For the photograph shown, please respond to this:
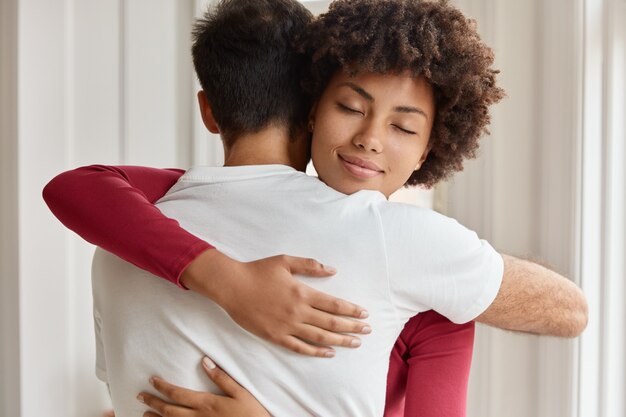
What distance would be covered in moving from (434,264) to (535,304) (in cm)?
21

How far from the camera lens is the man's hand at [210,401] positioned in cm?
113

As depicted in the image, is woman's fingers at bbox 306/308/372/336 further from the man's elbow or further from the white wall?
the white wall

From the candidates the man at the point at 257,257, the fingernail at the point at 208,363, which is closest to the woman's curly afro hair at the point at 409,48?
the man at the point at 257,257

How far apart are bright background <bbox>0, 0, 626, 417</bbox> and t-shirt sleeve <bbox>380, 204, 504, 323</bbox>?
0.45 meters

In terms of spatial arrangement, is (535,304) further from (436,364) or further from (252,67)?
(252,67)

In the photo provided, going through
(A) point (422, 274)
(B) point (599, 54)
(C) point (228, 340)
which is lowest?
(C) point (228, 340)

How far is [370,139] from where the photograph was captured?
4.24ft

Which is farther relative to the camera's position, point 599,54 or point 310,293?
point 599,54

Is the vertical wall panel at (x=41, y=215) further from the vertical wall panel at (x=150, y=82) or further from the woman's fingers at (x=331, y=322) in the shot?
the woman's fingers at (x=331, y=322)

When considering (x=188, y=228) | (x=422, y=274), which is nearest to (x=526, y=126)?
(x=422, y=274)

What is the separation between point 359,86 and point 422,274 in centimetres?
35

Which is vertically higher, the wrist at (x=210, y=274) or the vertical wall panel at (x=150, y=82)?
the vertical wall panel at (x=150, y=82)
